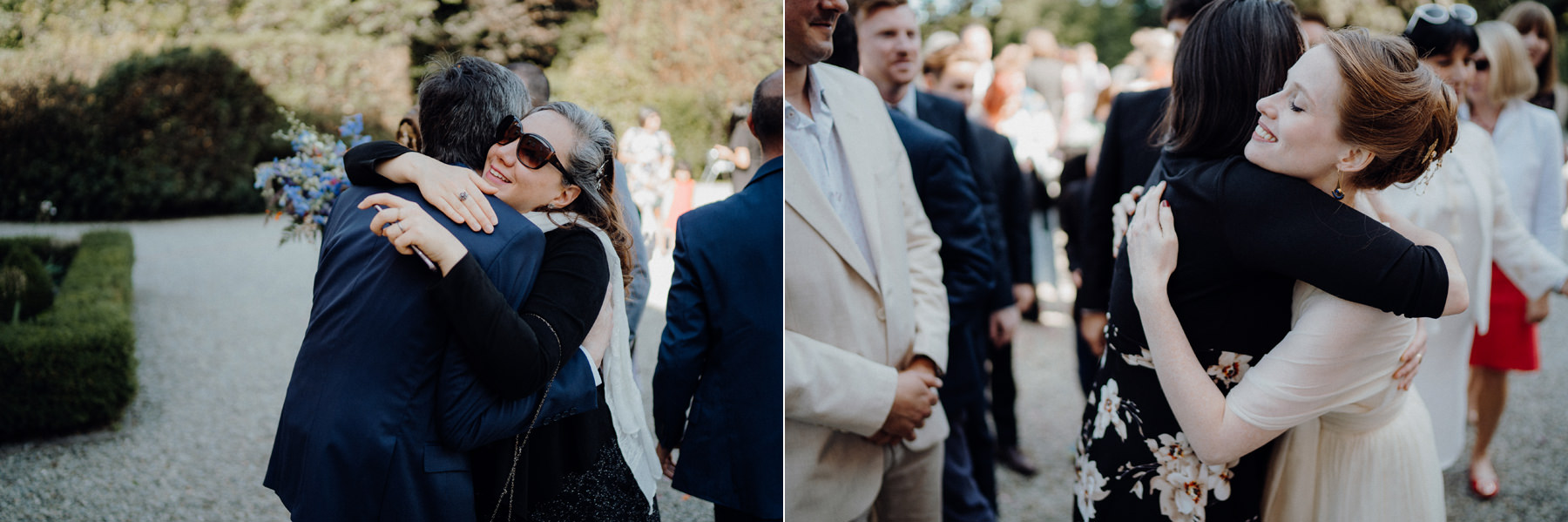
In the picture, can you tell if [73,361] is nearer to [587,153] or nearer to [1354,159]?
[587,153]

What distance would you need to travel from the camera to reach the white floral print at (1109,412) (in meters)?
1.94

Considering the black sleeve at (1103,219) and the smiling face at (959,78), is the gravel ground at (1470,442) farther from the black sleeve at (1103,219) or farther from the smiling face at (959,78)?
the smiling face at (959,78)

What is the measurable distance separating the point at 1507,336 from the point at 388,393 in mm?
4541

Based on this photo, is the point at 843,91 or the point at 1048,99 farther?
the point at 1048,99

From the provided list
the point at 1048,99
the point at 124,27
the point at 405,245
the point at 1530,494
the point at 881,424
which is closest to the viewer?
the point at 405,245

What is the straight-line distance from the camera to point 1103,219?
9.98ft

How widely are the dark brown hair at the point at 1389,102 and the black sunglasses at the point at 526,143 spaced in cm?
141

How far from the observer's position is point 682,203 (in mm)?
2199

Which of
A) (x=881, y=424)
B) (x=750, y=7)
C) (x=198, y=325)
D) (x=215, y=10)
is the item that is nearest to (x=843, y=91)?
(x=750, y=7)

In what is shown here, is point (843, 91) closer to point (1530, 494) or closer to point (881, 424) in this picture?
point (881, 424)

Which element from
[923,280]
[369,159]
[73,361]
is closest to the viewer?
[369,159]

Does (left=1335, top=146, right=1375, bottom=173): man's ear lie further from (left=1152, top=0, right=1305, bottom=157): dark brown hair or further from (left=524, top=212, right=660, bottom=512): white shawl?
(left=524, top=212, right=660, bottom=512): white shawl

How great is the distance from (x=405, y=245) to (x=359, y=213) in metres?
0.23

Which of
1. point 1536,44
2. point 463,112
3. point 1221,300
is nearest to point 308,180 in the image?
point 463,112
